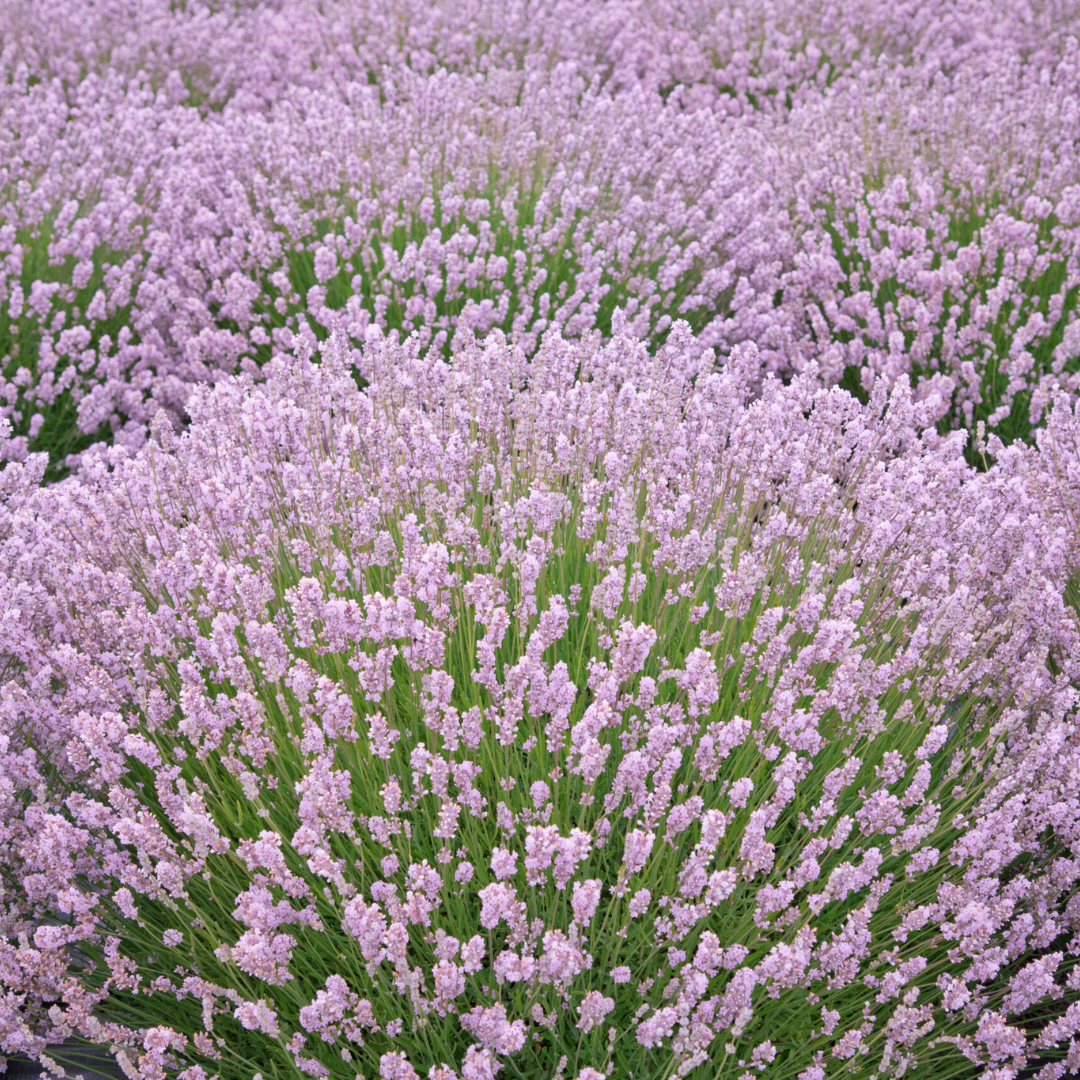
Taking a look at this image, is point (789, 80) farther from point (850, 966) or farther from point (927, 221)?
point (850, 966)

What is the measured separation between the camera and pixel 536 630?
2.40 meters

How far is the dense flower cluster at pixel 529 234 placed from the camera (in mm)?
4781

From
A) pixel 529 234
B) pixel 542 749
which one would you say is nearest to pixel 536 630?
pixel 542 749

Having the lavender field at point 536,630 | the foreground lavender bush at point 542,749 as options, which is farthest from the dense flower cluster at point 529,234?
the foreground lavender bush at point 542,749

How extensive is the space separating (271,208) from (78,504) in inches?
106

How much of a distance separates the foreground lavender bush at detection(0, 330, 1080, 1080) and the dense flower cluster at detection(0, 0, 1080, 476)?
2.83 feet

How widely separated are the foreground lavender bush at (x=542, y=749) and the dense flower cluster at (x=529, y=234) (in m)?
0.86

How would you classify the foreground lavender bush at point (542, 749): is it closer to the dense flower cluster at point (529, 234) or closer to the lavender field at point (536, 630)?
the lavender field at point (536, 630)

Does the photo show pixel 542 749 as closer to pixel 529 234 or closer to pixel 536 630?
pixel 536 630

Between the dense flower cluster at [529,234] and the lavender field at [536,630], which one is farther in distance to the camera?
the dense flower cluster at [529,234]

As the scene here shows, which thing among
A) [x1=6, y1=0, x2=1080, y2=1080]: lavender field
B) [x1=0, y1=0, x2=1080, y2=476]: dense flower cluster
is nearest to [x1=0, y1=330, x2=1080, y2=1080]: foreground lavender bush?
[x1=6, y1=0, x2=1080, y2=1080]: lavender field

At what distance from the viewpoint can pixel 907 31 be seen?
29.8 ft

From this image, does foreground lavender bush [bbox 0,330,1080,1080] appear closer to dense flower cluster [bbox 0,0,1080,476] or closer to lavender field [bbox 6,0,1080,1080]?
lavender field [bbox 6,0,1080,1080]

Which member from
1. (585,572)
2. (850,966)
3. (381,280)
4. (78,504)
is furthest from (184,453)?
(850,966)
